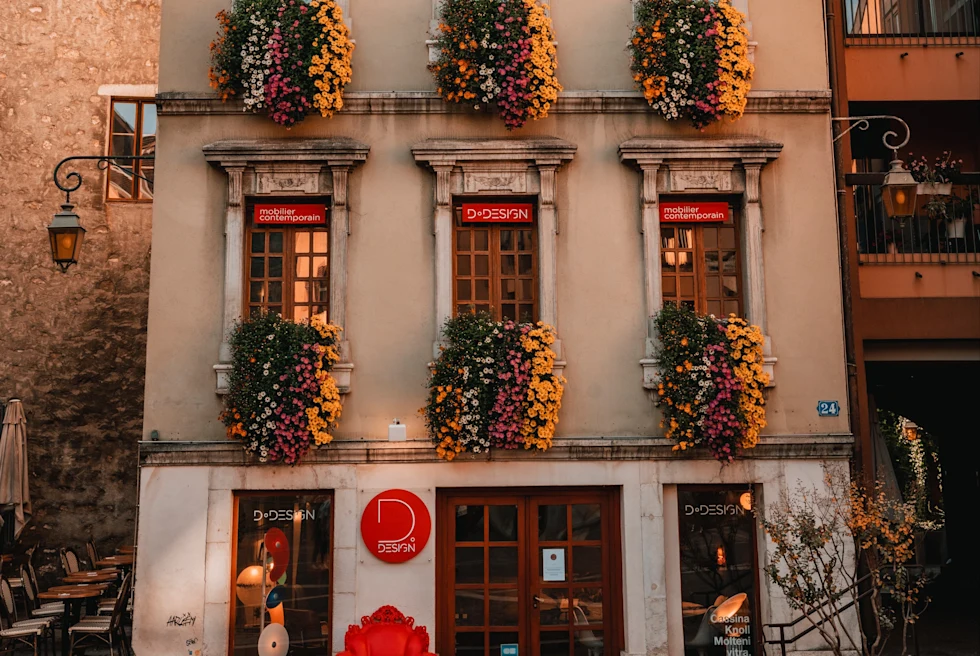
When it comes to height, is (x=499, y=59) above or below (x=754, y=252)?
above

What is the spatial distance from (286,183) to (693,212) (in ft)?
15.9

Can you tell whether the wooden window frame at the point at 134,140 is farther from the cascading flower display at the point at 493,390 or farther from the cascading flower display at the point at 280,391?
the cascading flower display at the point at 493,390

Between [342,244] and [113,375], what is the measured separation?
653 cm

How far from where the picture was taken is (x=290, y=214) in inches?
471

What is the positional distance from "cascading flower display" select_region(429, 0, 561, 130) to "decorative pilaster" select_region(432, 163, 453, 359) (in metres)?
0.91

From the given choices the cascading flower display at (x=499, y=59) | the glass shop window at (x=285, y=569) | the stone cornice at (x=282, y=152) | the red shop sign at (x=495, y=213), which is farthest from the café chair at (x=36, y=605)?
the cascading flower display at (x=499, y=59)

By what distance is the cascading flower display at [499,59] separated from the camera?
1148 cm

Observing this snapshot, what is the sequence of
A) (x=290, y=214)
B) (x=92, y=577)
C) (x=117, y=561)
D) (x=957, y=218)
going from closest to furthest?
1. (x=290, y=214)
2. (x=957, y=218)
3. (x=92, y=577)
4. (x=117, y=561)

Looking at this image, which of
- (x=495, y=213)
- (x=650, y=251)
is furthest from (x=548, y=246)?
(x=650, y=251)

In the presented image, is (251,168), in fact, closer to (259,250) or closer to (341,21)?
(259,250)

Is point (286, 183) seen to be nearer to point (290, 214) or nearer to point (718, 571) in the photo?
point (290, 214)

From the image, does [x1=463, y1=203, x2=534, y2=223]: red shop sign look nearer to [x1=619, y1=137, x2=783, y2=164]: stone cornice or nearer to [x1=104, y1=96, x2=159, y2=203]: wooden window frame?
[x1=619, y1=137, x2=783, y2=164]: stone cornice

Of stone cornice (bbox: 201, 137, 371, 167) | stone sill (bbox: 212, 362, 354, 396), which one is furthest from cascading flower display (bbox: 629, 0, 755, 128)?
stone sill (bbox: 212, 362, 354, 396)

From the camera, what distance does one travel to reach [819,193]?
12.1 metres
